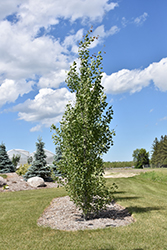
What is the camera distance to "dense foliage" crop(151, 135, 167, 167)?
61812 mm

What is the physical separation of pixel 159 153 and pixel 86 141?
62.6 m

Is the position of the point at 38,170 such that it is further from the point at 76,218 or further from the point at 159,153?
the point at 159,153

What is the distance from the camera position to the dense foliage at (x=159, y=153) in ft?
203

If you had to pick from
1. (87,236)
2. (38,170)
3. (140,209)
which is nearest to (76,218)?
(87,236)

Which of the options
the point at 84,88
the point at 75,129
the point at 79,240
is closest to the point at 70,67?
the point at 84,88

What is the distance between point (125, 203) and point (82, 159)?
3.81 meters

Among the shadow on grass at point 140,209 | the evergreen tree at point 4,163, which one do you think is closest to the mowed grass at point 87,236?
the shadow on grass at point 140,209

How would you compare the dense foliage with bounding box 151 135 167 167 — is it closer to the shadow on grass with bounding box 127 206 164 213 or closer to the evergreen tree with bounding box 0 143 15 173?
the evergreen tree with bounding box 0 143 15 173

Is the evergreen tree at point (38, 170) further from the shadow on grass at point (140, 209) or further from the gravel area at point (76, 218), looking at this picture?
the shadow on grass at point (140, 209)

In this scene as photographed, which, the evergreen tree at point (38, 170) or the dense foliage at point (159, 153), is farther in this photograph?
the dense foliage at point (159, 153)

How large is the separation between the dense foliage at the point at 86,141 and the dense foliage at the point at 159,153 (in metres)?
57.6

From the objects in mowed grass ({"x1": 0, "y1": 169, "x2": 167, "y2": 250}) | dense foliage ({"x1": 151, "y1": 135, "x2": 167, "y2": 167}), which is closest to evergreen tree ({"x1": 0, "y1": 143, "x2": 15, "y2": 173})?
mowed grass ({"x1": 0, "y1": 169, "x2": 167, "y2": 250})

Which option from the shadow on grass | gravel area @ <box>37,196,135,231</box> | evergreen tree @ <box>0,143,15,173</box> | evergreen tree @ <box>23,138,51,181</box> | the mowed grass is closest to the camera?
the mowed grass

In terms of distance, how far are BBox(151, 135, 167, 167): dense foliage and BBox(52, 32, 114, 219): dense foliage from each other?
57.6 metres
